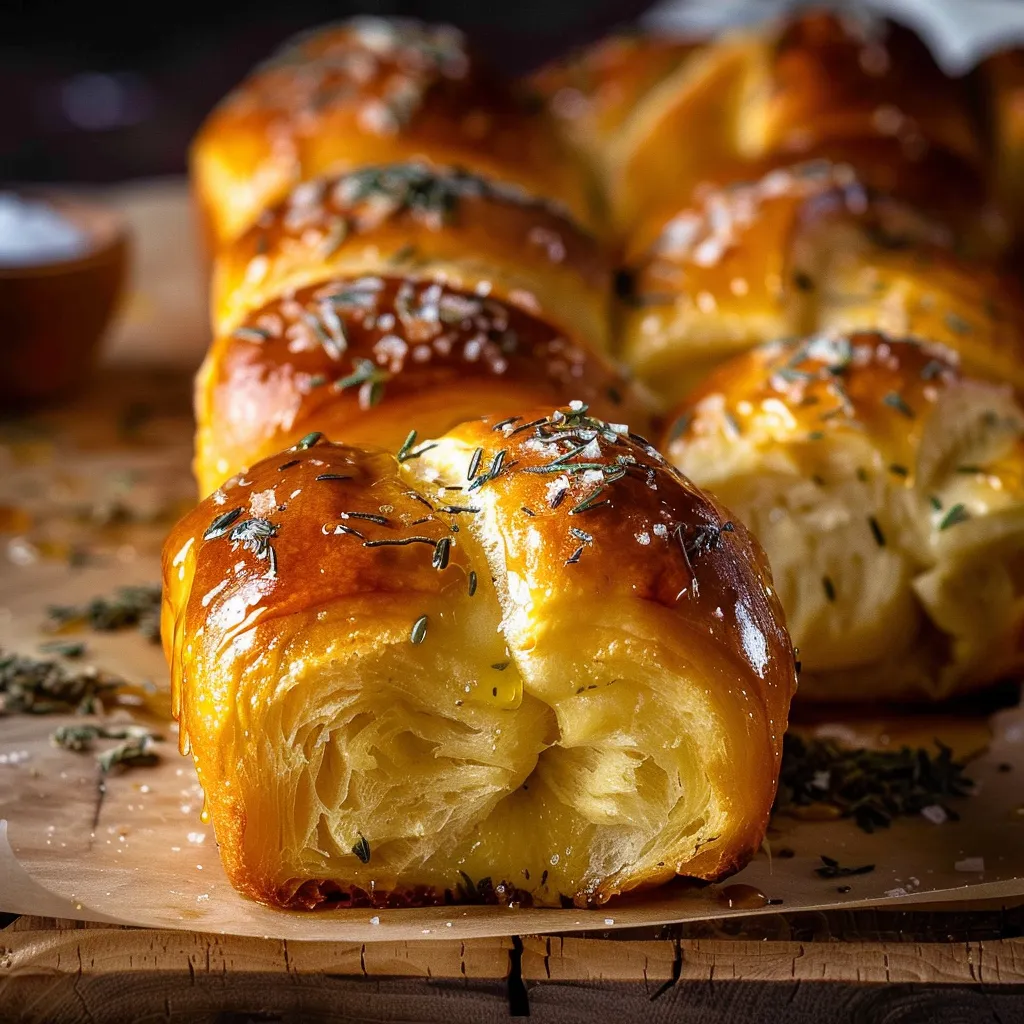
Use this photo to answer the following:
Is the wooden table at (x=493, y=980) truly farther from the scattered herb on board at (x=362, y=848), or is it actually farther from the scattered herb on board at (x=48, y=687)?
the scattered herb on board at (x=48, y=687)

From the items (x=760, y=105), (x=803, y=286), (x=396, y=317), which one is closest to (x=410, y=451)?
(x=396, y=317)

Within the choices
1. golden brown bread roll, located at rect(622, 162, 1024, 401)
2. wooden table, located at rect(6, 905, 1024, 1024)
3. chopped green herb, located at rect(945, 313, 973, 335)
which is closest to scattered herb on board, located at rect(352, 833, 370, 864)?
wooden table, located at rect(6, 905, 1024, 1024)

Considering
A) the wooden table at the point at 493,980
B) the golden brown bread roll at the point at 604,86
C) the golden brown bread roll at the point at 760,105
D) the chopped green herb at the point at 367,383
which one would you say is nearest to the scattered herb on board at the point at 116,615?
the chopped green herb at the point at 367,383

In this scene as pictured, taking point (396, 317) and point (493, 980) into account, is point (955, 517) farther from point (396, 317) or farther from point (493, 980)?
point (493, 980)

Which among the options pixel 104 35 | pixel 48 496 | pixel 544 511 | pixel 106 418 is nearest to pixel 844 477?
pixel 544 511

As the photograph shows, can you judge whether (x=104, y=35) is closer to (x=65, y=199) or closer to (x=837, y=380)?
(x=65, y=199)

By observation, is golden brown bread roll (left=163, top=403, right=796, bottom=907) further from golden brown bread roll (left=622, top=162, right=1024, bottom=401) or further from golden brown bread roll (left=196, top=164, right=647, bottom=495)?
golden brown bread roll (left=622, top=162, right=1024, bottom=401)
